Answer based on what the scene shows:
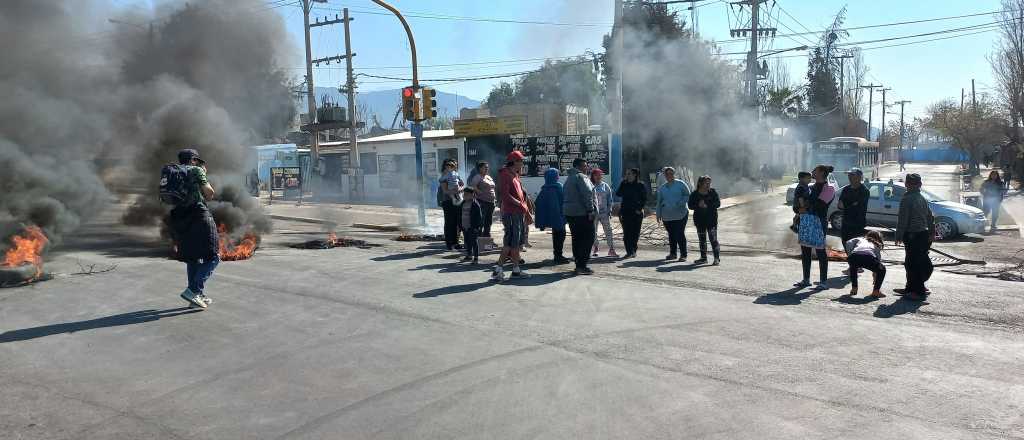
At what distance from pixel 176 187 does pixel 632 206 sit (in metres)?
6.43

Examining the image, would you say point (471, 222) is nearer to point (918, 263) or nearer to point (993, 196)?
point (918, 263)

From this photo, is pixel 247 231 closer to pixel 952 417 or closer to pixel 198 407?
pixel 198 407

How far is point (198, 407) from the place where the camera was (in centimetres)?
420

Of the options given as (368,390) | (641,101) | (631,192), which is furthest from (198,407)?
(641,101)

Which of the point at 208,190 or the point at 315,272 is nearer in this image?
the point at 208,190

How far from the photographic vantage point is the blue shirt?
10.2 meters

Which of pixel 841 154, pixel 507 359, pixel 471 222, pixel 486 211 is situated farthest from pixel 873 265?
pixel 841 154

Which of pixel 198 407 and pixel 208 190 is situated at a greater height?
pixel 208 190

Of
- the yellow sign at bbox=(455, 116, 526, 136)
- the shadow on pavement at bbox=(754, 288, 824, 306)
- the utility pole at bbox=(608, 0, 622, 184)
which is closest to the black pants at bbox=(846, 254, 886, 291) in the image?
the shadow on pavement at bbox=(754, 288, 824, 306)

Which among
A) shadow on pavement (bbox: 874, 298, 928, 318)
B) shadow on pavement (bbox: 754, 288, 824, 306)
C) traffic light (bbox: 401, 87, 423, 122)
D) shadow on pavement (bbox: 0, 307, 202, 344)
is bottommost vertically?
shadow on pavement (bbox: 874, 298, 928, 318)

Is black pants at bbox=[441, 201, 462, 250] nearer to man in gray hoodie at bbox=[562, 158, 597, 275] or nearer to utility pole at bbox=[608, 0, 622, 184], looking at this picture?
man in gray hoodie at bbox=[562, 158, 597, 275]

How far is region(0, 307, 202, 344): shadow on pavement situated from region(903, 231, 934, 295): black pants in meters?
7.11

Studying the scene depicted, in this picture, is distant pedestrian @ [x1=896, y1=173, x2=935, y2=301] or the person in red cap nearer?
distant pedestrian @ [x1=896, y1=173, x2=935, y2=301]

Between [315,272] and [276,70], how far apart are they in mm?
9716
